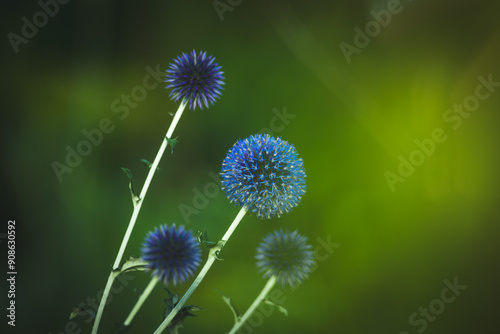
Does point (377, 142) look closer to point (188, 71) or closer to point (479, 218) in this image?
point (479, 218)

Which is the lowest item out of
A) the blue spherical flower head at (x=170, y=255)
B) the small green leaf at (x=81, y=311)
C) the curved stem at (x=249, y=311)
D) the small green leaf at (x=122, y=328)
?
the curved stem at (x=249, y=311)

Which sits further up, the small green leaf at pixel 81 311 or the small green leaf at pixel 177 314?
the small green leaf at pixel 81 311

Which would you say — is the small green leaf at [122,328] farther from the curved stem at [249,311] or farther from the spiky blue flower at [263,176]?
the spiky blue flower at [263,176]

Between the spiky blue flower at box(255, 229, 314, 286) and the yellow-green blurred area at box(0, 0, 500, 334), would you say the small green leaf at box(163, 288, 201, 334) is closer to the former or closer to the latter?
the spiky blue flower at box(255, 229, 314, 286)

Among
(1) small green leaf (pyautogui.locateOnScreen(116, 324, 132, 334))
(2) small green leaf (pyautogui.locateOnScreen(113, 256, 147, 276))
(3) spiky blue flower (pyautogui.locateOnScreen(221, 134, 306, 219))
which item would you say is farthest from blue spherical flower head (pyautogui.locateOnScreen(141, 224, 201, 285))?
(3) spiky blue flower (pyautogui.locateOnScreen(221, 134, 306, 219))

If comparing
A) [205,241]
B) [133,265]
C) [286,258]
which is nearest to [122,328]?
[133,265]

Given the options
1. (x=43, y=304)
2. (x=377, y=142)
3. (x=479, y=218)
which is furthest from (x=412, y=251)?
(x=43, y=304)

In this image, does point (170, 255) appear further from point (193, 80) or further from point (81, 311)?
point (193, 80)

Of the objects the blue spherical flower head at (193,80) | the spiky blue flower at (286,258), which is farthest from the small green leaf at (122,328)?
the blue spherical flower head at (193,80)
